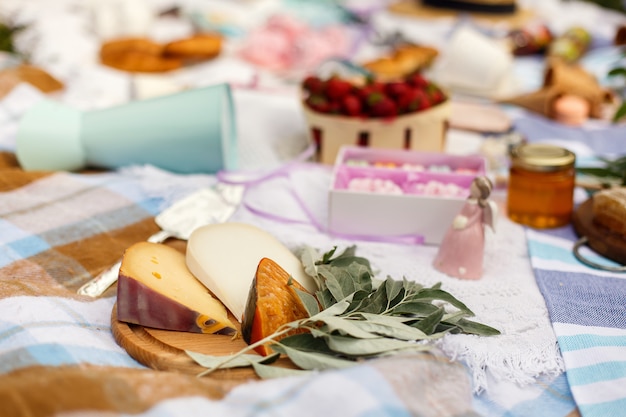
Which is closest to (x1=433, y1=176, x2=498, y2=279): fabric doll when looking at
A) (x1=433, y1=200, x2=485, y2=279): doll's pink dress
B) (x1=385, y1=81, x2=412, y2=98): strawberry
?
(x1=433, y1=200, x2=485, y2=279): doll's pink dress

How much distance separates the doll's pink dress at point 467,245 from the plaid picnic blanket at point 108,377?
8.0 inches

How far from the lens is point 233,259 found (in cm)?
74

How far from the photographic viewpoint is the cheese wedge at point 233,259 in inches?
28.0

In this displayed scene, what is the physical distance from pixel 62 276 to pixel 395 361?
0.46 metres

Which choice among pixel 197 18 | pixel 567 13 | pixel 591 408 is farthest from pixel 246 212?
pixel 567 13

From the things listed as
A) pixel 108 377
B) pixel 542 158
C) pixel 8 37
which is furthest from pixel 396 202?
pixel 8 37

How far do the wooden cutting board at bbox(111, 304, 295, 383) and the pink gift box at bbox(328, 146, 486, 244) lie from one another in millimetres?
294

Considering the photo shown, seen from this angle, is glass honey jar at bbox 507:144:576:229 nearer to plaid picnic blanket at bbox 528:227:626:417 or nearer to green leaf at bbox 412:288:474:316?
plaid picnic blanket at bbox 528:227:626:417

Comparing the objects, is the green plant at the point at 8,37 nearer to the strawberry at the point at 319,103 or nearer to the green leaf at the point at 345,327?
the strawberry at the point at 319,103

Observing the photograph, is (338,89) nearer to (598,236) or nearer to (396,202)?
(396,202)

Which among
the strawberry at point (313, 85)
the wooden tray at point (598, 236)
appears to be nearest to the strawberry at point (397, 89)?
the strawberry at point (313, 85)

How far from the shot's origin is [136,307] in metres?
0.68

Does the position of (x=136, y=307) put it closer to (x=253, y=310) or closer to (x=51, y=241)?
(x=253, y=310)

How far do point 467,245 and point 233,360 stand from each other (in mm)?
359
